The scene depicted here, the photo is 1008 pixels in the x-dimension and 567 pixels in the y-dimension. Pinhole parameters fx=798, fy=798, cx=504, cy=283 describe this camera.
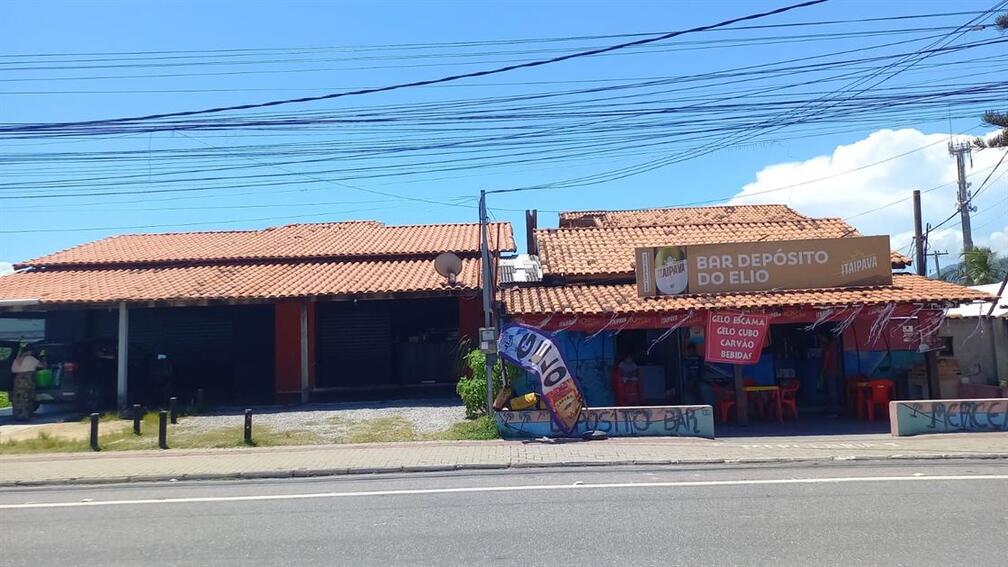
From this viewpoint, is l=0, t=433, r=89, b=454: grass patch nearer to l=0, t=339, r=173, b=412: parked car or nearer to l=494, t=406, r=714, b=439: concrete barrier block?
l=0, t=339, r=173, b=412: parked car

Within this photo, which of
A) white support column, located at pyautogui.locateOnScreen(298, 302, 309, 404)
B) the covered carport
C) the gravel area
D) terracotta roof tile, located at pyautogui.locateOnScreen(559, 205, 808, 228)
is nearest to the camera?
the gravel area

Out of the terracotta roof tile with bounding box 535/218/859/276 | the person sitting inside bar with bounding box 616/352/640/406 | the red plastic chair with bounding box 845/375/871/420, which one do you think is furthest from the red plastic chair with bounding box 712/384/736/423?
the terracotta roof tile with bounding box 535/218/859/276

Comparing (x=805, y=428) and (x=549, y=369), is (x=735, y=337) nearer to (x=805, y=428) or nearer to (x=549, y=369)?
(x=805, y=428)

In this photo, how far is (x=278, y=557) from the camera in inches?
257

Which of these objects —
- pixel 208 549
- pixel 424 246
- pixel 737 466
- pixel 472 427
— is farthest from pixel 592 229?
pixel 208 549

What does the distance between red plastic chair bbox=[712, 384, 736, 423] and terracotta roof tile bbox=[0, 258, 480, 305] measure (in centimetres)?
592

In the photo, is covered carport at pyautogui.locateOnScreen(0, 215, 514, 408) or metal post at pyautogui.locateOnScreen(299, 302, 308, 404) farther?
metal post at pyautogui.locateOnScreen(299, 302, 308, 404)

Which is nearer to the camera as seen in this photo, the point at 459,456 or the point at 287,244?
the point at 459,456

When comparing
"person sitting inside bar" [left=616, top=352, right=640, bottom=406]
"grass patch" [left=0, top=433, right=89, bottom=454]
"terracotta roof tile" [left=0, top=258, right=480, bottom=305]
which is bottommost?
"grass patch" [left=0, top=433, right=89, bottom=454]

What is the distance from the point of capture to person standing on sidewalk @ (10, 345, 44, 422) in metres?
17.4

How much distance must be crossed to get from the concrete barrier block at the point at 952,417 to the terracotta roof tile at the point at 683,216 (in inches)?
426

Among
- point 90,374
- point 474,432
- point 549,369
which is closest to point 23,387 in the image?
point 90,374

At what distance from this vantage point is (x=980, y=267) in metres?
28.6

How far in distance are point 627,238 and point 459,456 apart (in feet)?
34.9
